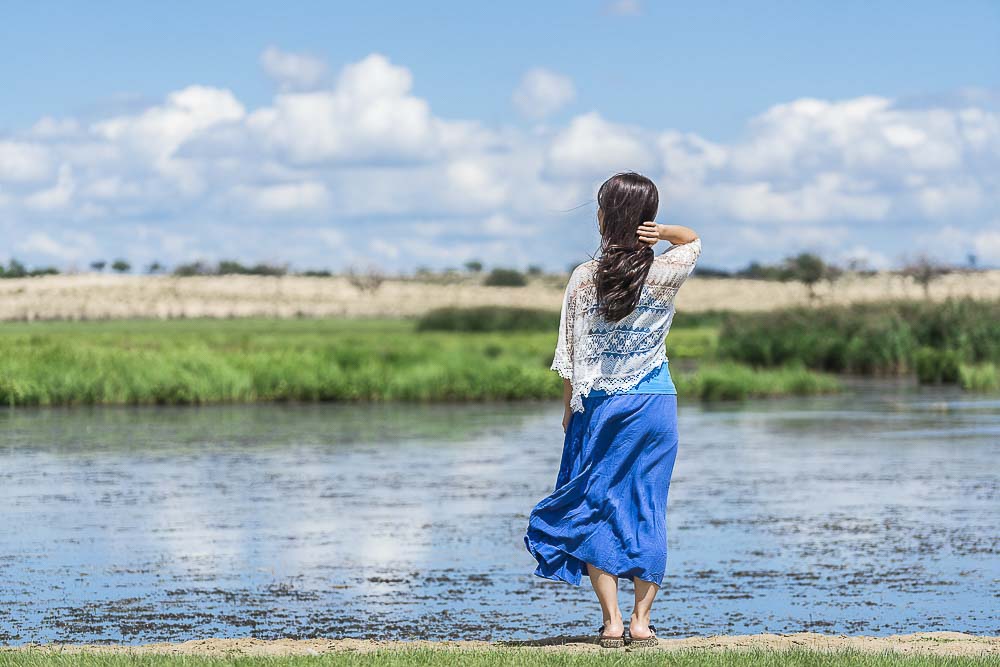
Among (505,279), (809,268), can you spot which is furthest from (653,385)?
(505,279)

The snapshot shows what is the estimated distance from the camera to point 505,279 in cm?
13825

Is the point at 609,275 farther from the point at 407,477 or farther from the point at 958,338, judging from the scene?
the point at 958,338

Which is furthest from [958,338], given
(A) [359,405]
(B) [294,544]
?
(B) [294,544]

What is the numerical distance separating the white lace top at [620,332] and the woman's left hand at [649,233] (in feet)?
0.35

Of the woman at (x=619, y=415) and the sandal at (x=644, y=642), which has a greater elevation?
the woman at (x=619, y=415)

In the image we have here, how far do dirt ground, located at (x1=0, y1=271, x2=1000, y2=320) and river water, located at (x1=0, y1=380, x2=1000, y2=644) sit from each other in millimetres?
54496

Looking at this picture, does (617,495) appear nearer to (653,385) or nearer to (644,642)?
(653,385)

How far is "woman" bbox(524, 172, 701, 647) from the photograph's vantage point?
25.2 feet

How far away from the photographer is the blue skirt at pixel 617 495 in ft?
25.4

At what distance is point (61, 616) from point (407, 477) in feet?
29.7

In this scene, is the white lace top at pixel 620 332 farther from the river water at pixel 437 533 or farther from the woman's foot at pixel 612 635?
the river water at pixel 437 533

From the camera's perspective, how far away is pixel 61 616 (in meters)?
9.95

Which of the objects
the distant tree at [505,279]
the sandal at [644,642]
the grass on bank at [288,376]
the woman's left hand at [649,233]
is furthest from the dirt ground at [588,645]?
the distant tree at [505,279]

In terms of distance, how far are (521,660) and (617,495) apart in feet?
3.17
